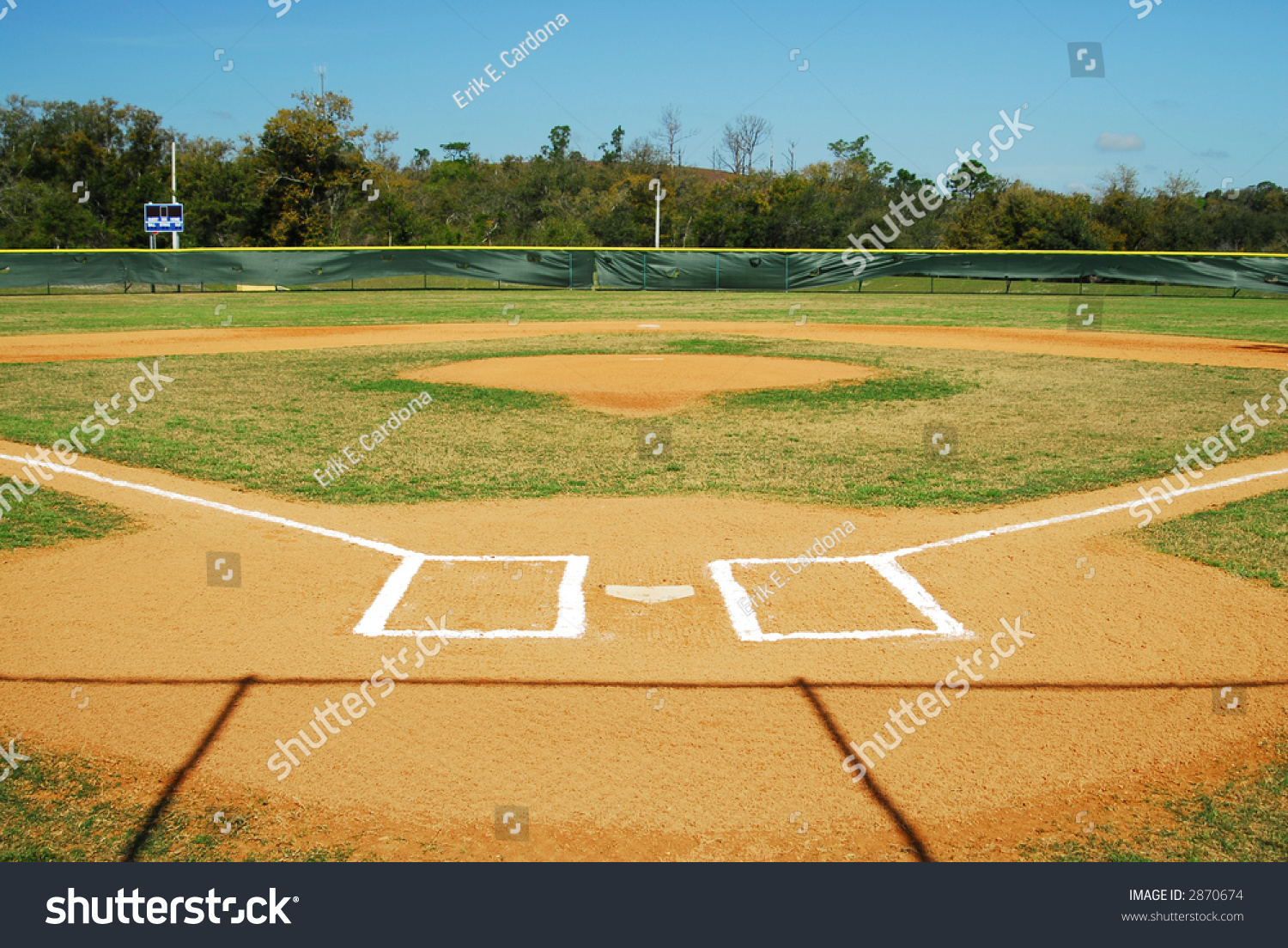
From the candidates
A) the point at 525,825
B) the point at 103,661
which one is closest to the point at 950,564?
the point at 525,825

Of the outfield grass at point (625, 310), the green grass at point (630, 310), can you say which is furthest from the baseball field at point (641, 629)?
the outfield grass at point (625, 310)

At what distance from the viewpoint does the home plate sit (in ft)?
19.8

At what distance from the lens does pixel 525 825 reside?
3.69 metres

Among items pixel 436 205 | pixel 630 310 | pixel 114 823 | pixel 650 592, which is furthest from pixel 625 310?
pixel 436 205

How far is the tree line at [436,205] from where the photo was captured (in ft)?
177

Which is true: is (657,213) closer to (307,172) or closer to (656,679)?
(307,172)

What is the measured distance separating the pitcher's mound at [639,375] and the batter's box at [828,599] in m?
6.27

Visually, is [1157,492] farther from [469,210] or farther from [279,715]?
[469,210]

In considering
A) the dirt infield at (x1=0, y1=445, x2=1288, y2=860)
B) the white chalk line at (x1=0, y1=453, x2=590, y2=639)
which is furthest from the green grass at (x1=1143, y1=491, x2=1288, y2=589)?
the white chalk line at (x1=0, y1=453, x2=590, y2=639)

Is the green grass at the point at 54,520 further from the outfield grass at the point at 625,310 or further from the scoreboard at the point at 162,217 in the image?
the scoreboard at the point at 162,217

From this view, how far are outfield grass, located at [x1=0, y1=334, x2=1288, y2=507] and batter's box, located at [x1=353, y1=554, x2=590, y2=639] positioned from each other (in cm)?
195

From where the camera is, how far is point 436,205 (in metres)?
73.2

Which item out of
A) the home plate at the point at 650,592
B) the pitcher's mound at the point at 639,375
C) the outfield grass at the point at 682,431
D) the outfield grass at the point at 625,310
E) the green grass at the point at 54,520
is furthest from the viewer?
the outfield grass at the point at 625,310
